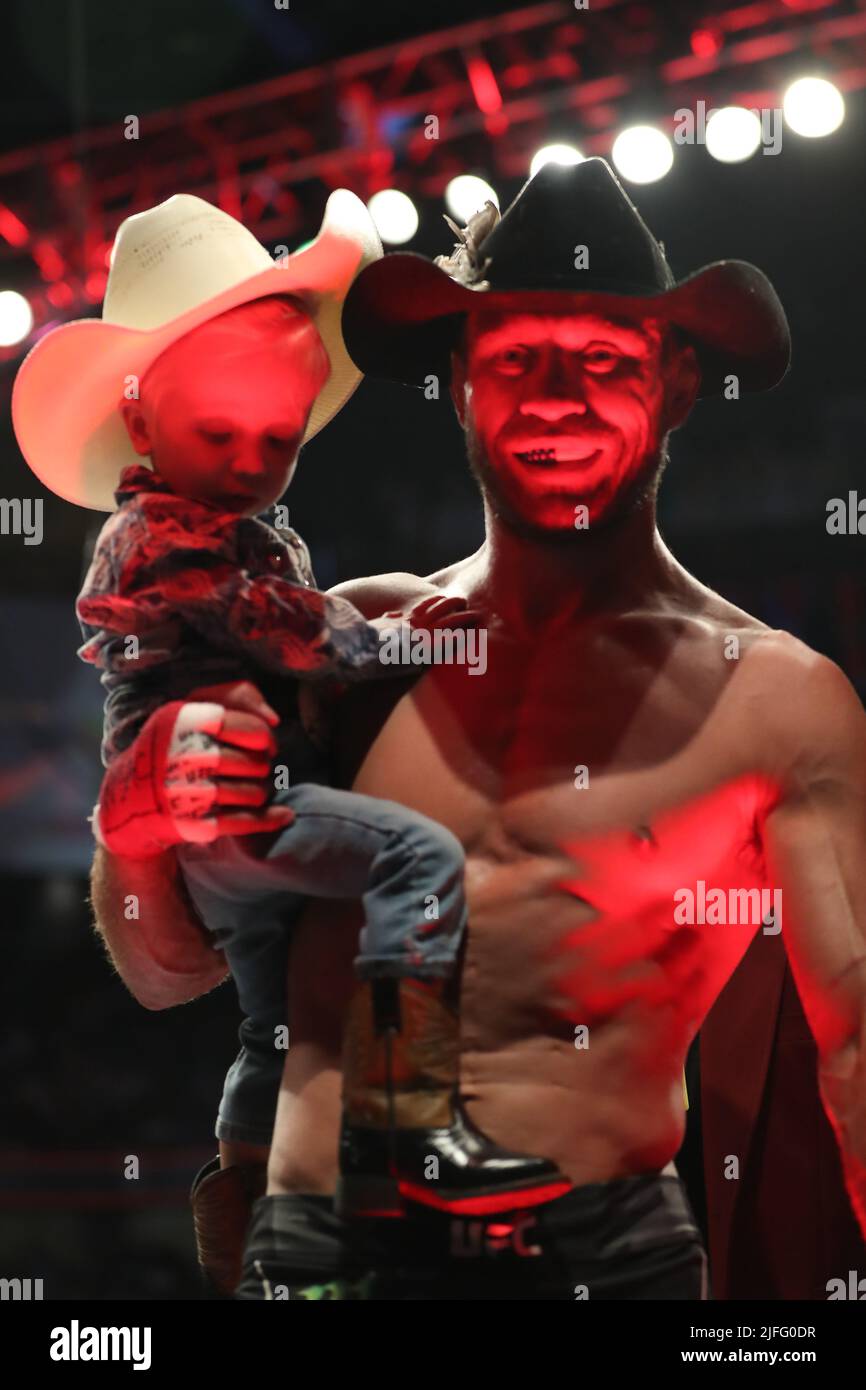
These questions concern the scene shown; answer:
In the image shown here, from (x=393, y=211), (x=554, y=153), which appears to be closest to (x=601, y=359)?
(x=554, y=153)

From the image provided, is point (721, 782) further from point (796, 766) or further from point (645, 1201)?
point (645, 1201)

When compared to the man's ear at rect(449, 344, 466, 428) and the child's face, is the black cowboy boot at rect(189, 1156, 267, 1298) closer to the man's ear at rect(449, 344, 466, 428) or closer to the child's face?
the child's face

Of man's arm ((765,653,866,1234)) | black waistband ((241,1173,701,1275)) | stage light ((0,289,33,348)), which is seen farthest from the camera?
stage light ((0,289,33,348))

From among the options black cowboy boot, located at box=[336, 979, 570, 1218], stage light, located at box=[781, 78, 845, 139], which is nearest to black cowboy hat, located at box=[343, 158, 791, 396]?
black cowboy boot, located at box=[336, 979, 570, 1218]

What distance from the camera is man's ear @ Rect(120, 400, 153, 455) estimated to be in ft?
7.02

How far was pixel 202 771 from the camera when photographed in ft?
6.19

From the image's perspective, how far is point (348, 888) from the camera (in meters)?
1.90

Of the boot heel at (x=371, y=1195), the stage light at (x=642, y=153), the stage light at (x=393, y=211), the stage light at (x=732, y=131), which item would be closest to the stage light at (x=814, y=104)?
the stage light at (x=732, y=131)

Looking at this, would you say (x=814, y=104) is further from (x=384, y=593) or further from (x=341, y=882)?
(x=341, y=882)

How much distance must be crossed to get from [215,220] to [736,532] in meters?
3.50

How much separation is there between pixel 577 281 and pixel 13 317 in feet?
10.3

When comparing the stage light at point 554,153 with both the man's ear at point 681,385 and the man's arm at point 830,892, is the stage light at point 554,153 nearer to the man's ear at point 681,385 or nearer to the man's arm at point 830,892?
the man's ear at point 681,385

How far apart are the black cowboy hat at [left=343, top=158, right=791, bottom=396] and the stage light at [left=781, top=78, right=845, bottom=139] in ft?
6.28

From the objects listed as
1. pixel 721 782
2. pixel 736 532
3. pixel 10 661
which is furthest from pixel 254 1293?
pixel 10 661
